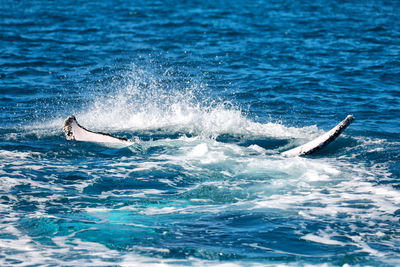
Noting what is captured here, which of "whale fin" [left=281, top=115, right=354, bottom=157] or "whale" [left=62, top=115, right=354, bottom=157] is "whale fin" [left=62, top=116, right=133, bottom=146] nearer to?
"whale" [left=62, top=115, right=354, bottom=157]

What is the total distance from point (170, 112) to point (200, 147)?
148 inches

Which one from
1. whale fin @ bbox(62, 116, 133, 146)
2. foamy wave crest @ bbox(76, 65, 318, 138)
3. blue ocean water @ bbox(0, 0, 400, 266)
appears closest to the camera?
blue ocean water @ bbox(0, 0, 400, 266)

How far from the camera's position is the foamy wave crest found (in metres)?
15.5

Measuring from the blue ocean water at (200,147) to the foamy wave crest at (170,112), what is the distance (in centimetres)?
8

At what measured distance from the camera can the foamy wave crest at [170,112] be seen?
15.5m

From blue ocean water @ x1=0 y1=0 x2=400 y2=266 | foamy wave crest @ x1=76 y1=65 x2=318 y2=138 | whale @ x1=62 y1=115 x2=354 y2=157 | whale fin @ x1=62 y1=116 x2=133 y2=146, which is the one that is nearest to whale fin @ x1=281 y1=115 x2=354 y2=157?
whale @ x1=62 y1=115 x2=354 y2=157

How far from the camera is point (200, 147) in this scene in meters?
13.6

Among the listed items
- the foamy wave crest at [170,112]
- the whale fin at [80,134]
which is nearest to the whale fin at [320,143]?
the foamy wave crest at [170,112]

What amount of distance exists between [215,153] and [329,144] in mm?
2896

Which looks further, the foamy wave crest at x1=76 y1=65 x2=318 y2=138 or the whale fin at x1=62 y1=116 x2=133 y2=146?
the foamy wave crest at x1=76 y1=65 x2=318 y2=138

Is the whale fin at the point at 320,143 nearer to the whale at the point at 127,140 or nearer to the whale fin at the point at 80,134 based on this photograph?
the whale at the point at 127,140

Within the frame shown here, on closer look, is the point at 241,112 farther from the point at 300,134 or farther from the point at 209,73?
the point at 209,73

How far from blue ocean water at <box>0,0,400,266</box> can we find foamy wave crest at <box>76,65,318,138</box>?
8 centimetres

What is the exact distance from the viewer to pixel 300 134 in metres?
15.1
